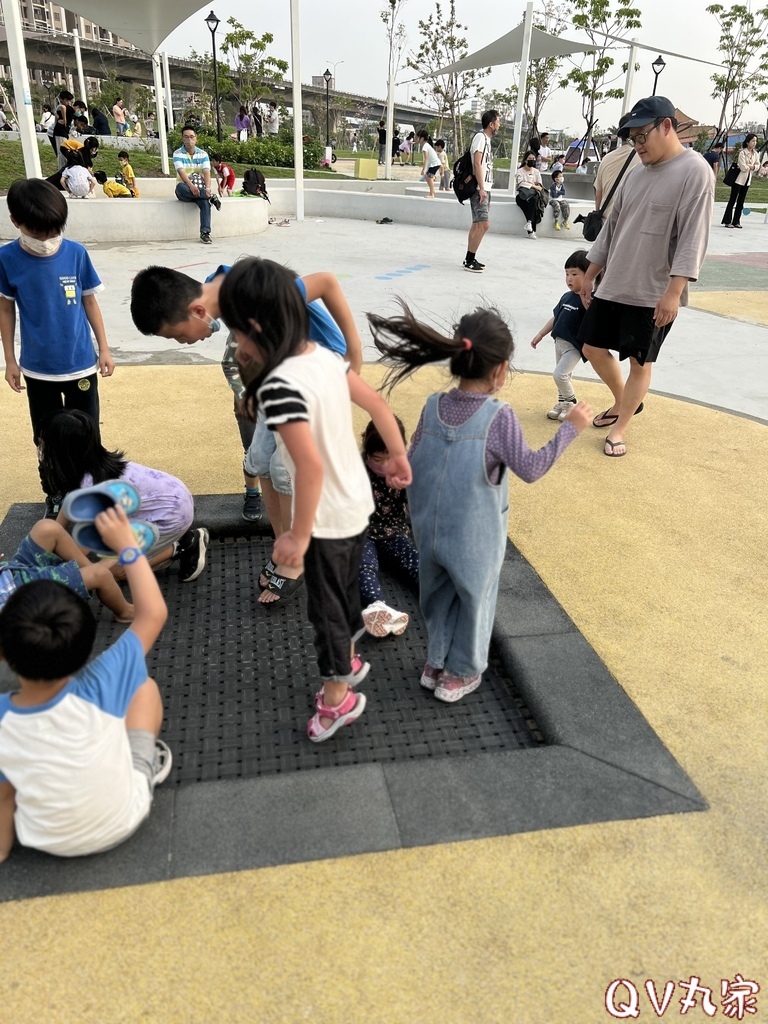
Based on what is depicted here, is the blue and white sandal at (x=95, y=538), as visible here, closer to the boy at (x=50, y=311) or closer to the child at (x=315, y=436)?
the child at (x=315, y=436)

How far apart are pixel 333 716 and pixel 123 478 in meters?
1.26

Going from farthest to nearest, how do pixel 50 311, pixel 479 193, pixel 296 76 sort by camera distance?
pixel 296 76 < pixel 479 193 < pixel 50 311

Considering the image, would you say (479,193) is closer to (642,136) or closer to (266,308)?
(642,136)

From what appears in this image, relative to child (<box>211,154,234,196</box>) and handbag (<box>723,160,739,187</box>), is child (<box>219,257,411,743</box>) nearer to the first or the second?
child (<box>211,154,234,196</box>)

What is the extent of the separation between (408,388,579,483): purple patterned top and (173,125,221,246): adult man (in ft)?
34.5

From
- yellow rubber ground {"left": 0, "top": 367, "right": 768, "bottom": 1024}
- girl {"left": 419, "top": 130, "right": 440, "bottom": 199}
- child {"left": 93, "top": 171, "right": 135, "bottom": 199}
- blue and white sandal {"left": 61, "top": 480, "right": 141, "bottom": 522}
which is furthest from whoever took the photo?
girl {"left": 419, "top": 130, "right": 440, "bottom": 199}

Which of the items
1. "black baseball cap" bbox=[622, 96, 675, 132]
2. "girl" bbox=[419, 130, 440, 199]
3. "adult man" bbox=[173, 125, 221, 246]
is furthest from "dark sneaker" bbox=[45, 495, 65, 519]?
"girl" bbox=[419, 130, 440, 199]

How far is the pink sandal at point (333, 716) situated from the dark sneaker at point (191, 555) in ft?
3.41

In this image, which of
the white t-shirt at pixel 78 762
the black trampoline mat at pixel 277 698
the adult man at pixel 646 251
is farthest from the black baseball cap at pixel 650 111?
the white t-shirt at pixel 78 762

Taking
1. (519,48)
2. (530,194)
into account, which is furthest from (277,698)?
(519,48)

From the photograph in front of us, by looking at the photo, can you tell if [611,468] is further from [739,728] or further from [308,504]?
[308,504]

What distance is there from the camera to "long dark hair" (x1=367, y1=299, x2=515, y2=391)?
2025 millimetres

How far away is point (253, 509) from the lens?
11.1ft

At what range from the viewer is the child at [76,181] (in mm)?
11367
